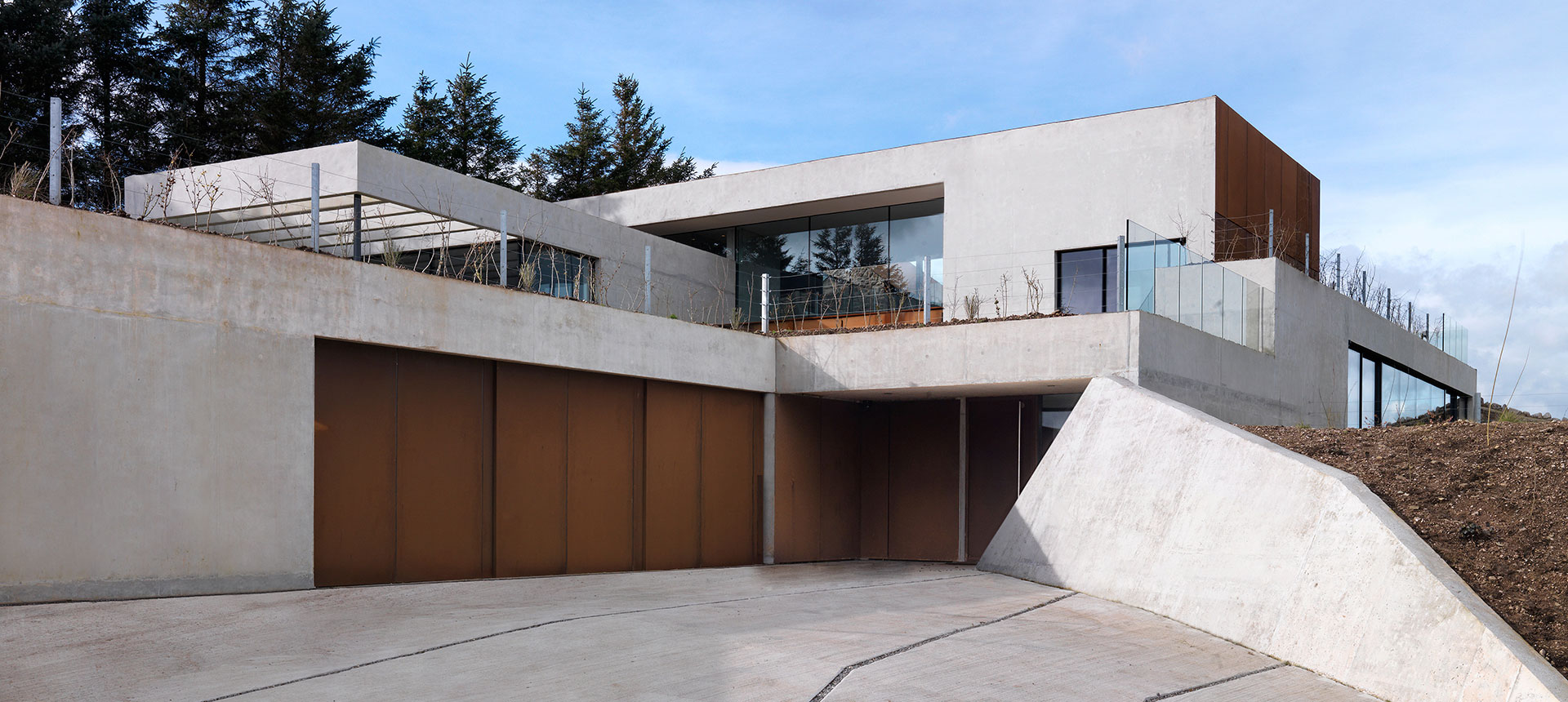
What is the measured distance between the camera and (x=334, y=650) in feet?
22.1

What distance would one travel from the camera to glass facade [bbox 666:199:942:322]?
1873 centimetres

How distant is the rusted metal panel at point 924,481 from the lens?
57.7ft

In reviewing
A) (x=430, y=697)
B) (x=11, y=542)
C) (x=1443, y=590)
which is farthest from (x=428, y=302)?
(x=1443, y=590)

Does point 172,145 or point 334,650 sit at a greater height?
point 172,145

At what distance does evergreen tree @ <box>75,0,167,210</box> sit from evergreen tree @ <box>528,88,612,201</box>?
12998 mm

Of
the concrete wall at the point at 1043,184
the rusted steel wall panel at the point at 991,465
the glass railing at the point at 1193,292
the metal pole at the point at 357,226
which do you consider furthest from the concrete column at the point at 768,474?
the metal pole at the point at 357,226

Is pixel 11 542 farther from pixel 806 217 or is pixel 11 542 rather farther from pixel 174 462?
pixel 806 217

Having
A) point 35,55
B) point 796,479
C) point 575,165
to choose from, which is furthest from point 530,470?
point 575,165

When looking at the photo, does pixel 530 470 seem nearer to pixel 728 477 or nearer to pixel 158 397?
pixel 728 477

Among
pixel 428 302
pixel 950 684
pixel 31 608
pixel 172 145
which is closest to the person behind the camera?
pixel 950 684

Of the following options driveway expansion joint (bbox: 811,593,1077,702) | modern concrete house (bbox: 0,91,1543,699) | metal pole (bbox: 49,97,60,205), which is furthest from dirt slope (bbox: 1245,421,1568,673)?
metal pole (bbox: 49,97,60,205)

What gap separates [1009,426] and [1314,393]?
5067 millimetres

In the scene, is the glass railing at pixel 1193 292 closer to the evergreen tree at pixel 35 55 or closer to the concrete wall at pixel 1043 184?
the concrete wall at pixel 1043 184

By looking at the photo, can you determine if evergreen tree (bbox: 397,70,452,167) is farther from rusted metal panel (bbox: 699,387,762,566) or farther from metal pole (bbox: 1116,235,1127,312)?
metal pole (bbox: 1116,235,1127,312)
